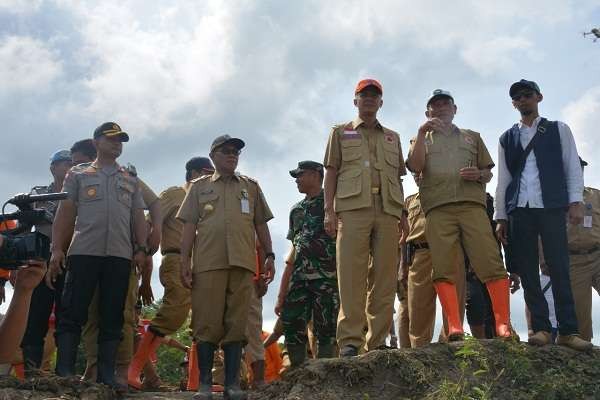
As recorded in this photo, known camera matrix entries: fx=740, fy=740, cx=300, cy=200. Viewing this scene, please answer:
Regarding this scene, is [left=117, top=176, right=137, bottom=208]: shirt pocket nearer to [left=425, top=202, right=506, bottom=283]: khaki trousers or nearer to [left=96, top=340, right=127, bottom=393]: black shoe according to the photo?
[left=96, top=340, right=127, bottom=393]: black shoe

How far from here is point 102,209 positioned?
598 centimetres

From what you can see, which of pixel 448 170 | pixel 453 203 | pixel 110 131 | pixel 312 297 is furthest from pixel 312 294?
pixel 110 131

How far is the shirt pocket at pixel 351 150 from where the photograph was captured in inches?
249

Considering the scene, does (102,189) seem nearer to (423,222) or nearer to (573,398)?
(423,222)

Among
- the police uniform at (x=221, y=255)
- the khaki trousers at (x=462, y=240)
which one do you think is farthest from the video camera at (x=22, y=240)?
the khaki trousers at (x=462, y=240)

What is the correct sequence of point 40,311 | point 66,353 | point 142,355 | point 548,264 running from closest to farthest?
1. point 66,353
2. point 548,264
3. point 40,311
4. point 142,355

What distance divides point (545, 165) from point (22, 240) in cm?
431

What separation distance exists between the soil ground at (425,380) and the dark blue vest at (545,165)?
1263 mm

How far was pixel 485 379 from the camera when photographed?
561 centimetres

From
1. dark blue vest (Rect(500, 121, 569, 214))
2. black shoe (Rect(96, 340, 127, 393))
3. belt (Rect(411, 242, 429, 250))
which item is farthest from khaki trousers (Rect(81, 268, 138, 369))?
dark blue vest (Rect(500, 121, 569, 214))

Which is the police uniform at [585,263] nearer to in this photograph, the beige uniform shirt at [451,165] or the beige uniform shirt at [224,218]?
the beige uniform shirt at [451,165]

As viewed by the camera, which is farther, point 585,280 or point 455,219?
point 585,280

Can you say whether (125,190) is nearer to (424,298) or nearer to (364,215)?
(364,215)

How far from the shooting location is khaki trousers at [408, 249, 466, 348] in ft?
22.2
